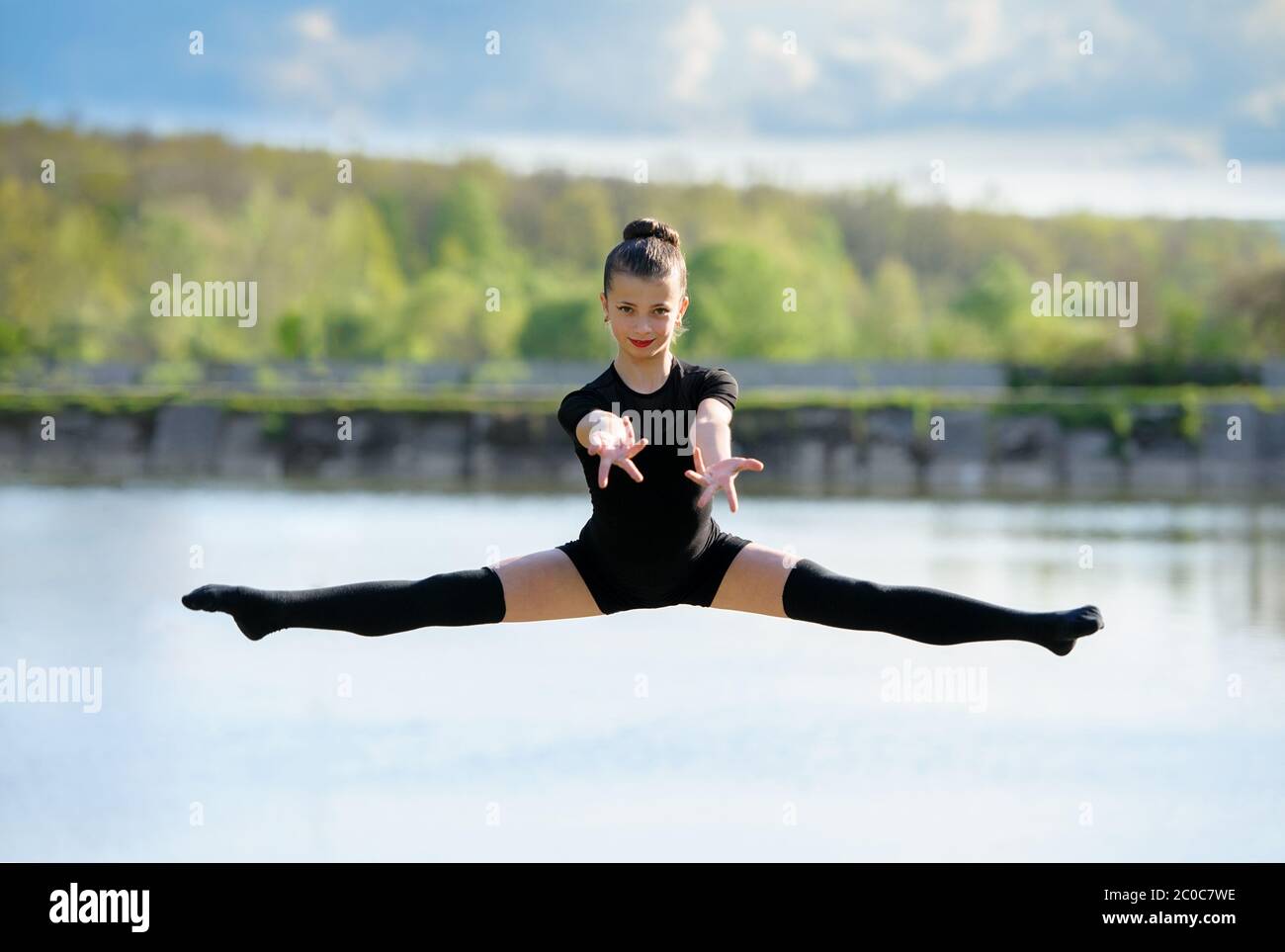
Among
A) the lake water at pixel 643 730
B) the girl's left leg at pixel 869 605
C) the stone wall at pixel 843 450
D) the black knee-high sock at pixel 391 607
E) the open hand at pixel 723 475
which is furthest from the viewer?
the stone wall at pixel 843 450

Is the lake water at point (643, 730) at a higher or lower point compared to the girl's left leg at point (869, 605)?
lower

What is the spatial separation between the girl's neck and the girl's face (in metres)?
0.03

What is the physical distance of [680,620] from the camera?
13.1m

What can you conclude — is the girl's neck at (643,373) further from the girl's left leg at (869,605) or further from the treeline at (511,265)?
the treeline at (511,265)

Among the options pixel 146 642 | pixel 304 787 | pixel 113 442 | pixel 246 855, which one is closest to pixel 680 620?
pixel 146 642

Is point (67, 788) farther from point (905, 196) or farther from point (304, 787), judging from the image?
point (905, 196)

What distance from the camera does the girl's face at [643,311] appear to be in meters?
6.09

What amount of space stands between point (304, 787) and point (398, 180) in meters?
99.5

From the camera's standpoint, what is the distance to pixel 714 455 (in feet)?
18.8

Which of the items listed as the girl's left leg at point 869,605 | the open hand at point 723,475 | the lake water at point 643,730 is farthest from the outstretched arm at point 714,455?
the lake water at point 643,730

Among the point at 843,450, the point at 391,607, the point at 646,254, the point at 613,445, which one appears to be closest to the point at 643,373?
the point at 646,254

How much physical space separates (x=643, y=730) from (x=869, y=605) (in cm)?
301

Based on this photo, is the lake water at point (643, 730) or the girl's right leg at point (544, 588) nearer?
the girl's right leg at point (544, 588)

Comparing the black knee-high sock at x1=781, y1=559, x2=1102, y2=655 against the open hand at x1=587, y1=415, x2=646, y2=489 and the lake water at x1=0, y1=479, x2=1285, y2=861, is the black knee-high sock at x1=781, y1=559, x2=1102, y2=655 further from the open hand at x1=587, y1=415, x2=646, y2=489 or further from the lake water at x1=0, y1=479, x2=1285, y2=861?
the lake water at x1=0, y1=479, x2=1285, y2=861
